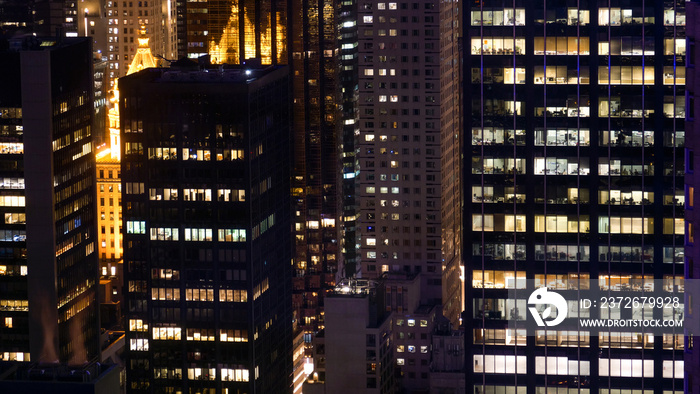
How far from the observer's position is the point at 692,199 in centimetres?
12912

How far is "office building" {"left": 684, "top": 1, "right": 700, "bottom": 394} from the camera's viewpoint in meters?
127

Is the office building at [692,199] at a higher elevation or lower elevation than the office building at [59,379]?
higher

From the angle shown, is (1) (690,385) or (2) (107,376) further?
(2) (107,376)

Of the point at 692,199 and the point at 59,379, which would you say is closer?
the point at 692,199

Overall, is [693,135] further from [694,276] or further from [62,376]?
[62,376]

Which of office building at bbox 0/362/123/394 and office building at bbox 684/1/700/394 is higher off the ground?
office building at bbox 684/1/700/394

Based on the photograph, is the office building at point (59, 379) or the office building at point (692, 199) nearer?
the office building at point (692, 199)

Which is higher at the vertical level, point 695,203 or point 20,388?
point 695,203

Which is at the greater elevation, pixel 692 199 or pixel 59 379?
pixel 692 199

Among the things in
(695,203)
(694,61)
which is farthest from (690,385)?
(694,61)

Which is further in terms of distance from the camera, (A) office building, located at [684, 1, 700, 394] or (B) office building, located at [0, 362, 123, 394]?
(B) office building, located at [0, 362, 123, 394]

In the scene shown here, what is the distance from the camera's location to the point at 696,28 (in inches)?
5005

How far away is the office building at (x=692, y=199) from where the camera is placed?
417 ft

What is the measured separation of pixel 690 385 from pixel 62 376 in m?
60.4
